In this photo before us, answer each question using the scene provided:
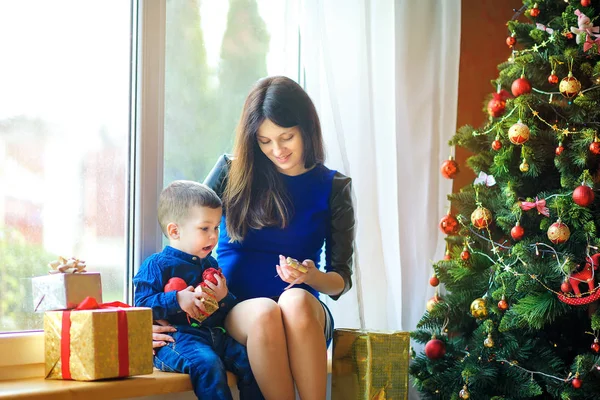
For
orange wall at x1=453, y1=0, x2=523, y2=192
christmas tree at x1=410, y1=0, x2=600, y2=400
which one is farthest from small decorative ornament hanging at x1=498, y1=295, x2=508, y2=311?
orange wall at x1=453, y1=0, x2=523, y2=192

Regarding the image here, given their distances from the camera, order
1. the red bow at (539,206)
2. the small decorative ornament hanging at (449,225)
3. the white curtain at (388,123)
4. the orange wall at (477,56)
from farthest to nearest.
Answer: the orange wall at (477,56) → the white curtain at (388,123) → the small decorative ornament hanging at (449,225) → the red bow at (539,206)

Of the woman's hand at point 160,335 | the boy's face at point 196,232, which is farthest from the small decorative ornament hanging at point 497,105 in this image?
the woman's hand at point 160,335

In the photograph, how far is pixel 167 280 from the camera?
74.4 inches

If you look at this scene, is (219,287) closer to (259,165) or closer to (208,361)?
(208,361)

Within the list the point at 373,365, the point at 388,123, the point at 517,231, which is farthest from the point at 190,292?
the point at 388,123

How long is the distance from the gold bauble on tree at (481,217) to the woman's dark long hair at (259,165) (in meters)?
0.52

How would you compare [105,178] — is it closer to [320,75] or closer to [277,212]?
[277,212]

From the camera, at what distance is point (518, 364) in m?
1.98

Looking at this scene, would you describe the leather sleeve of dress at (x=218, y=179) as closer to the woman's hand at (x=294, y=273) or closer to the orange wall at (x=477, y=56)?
the woman's hand at (x=294, y=273)

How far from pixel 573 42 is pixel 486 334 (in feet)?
2.87

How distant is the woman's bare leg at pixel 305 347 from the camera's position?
70.4 inches

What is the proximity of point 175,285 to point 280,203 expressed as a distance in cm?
40

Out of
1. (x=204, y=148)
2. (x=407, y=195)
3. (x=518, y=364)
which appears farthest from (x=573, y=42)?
(x=204, y=148)

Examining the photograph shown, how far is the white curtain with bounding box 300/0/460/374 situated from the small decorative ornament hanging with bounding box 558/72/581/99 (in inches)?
24.8
